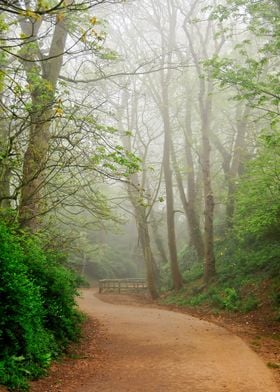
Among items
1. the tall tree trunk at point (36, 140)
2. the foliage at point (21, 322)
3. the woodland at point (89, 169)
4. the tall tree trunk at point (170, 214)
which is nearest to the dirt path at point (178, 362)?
the foliage at point (21, 322)

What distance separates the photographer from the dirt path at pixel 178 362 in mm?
5609

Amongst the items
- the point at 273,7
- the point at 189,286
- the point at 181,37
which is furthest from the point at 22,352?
the point at 181,37

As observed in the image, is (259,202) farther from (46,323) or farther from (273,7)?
(46,323)

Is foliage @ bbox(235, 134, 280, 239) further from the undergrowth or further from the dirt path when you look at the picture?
the dirt path

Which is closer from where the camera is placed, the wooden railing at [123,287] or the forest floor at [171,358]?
the forest floor at [171,358]

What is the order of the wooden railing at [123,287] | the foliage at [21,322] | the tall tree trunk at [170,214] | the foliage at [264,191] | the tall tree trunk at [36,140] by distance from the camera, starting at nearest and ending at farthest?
the foliage at [21,322], the tall tree trunk at [36,140], the foliage at [264,191], the tall tree trunk at [170,214], the wooden railing at [123,287]

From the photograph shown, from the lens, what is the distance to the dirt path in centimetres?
561

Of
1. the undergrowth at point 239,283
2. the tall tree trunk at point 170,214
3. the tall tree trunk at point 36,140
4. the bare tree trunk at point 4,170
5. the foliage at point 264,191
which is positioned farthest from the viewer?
the tall tree trunk at point 170,214

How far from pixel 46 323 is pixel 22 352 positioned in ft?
6.21

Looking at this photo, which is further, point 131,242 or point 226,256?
point 131,242

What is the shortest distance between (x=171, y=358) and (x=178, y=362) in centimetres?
33

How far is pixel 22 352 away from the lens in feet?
17.6

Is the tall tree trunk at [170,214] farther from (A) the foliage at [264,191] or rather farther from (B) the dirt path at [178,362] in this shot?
(B) the dirt path at [178,362]

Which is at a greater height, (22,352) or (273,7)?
(273,7)
